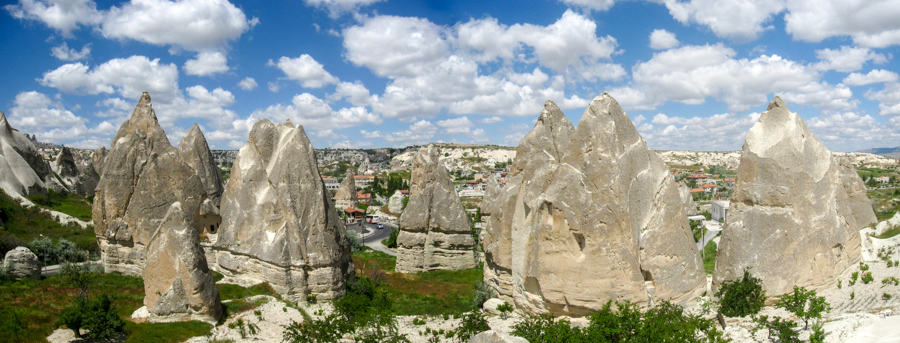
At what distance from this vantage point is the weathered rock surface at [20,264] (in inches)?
1072

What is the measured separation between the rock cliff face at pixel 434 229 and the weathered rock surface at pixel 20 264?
22449 millimetres

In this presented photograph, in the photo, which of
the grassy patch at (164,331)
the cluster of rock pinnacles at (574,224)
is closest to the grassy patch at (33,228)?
Result: the cluster of rock pinnacles at (574,224)

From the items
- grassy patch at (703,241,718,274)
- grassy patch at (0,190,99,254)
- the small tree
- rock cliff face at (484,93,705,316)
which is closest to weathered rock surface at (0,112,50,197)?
grassy patch at (0,190,99,254)

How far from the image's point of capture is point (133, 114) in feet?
117

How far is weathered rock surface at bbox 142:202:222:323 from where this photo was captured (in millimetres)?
21406

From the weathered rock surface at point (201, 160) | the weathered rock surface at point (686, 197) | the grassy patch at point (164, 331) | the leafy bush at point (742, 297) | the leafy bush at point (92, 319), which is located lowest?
the grassy patch at point (164, 331)

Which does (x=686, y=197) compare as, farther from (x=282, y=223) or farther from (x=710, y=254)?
(x=282, y=223)

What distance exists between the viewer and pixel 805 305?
1714 centimetres

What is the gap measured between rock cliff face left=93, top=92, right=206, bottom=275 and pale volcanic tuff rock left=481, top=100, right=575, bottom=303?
19.1 meters

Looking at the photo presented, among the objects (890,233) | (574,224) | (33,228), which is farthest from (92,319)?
(890,233)

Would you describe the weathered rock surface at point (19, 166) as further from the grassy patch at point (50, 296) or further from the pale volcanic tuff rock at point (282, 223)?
the pale volcanic tuff rock at point (282, 223)

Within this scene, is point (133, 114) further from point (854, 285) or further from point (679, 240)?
point (854, 285)

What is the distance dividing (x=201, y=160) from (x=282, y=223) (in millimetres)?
11328

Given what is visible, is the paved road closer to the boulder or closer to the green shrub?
the boulder
